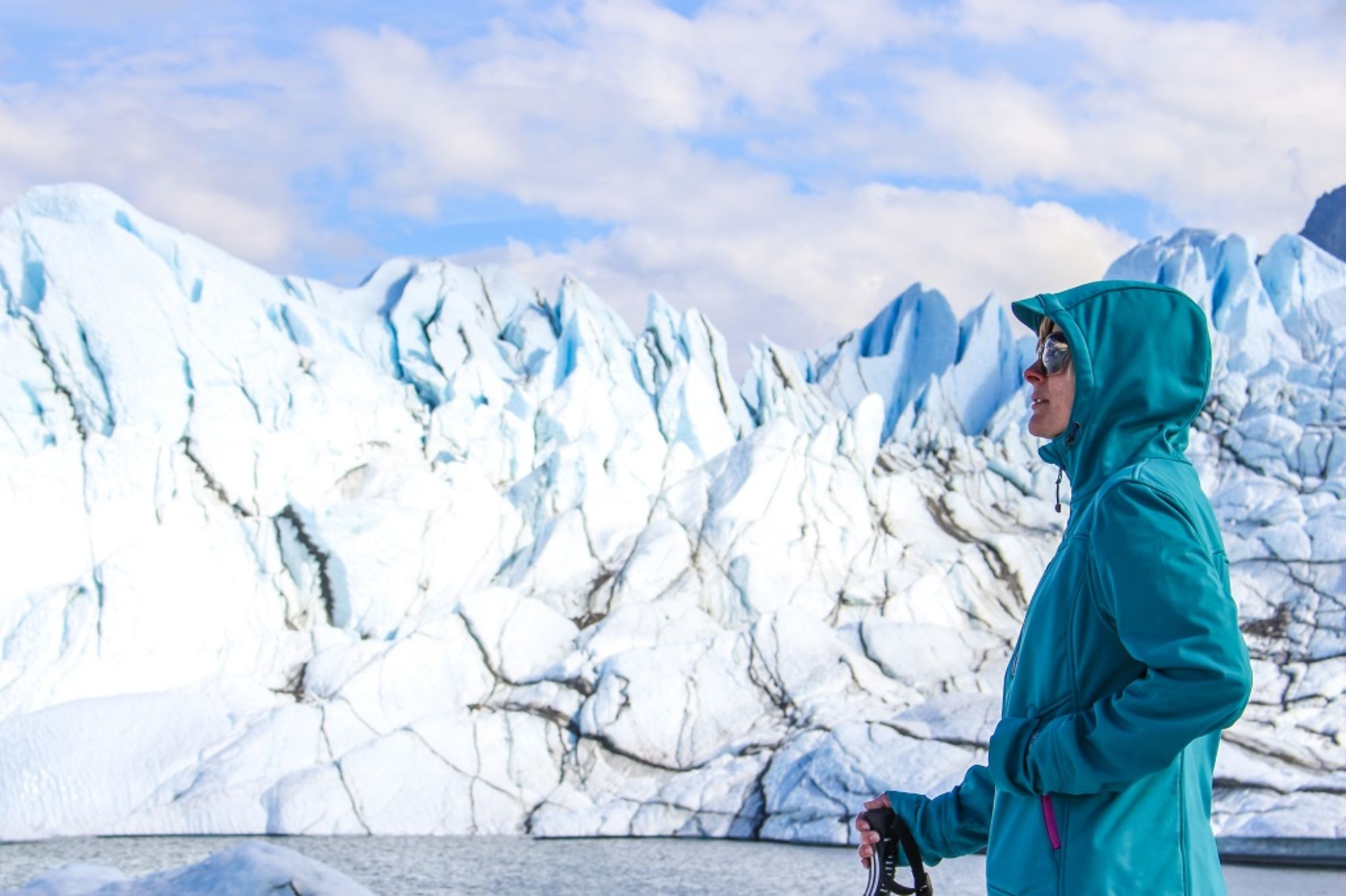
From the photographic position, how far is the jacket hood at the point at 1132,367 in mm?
1299

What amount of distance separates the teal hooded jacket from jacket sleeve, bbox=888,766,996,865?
134mm

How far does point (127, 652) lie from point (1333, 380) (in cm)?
1802

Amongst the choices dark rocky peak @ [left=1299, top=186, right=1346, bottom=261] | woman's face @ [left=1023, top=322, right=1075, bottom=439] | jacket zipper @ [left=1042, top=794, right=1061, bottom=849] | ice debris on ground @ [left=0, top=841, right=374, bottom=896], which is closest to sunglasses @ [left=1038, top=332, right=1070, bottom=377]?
woman's face @ [left=1023, top=322, right=1075, bottom=439]

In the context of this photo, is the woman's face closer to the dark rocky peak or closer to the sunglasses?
the sunglasses

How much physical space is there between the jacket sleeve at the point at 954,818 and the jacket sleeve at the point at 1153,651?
1.08ft

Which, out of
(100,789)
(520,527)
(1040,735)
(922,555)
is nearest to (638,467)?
(520,527)

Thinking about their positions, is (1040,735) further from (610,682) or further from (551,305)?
(551,305)

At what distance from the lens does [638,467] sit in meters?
18.2

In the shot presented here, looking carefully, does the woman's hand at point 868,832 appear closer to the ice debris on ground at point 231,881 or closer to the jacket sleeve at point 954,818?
the jacket sleeve at point 954,818

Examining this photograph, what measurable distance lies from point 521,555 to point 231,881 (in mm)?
11819

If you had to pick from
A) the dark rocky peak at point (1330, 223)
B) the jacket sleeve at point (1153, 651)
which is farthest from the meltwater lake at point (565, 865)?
the dark rocky peak at point (1330, 223)

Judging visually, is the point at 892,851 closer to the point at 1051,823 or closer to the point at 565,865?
the point at 1051,823

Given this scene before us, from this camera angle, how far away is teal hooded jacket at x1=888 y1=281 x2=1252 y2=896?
113 cm

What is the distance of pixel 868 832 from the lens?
1.54 metres
